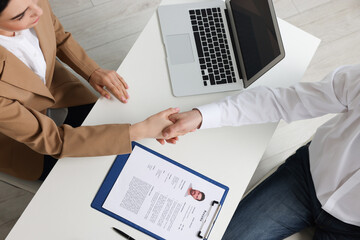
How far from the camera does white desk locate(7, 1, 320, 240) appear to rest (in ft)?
3.24

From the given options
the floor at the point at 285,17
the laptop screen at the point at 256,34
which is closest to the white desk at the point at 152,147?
the laptop screen at the point at 256,34

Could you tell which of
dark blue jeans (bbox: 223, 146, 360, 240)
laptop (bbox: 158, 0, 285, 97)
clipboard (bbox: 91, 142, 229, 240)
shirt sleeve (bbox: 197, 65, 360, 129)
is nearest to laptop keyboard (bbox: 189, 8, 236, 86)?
laptop (bbox: 158, 0, 285, 97)

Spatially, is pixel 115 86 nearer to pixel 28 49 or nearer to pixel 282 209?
pixel 28 49

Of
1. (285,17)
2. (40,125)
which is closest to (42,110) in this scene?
(40,125)

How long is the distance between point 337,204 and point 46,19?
1216 mm

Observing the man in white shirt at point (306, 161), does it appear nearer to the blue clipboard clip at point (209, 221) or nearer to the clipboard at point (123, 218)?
the clipboard at point (123, 218)

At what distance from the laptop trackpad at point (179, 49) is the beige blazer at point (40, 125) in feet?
1.04

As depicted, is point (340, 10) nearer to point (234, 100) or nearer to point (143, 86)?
point (234, 100)

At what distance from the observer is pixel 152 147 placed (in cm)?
109

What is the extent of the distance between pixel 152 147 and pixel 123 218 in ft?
0.81

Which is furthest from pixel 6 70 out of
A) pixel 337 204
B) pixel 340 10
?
pixel 340 10

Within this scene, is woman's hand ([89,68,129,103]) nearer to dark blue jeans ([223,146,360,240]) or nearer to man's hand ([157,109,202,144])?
man's hand ([157,109,202,144])

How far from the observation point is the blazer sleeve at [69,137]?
3.18 feet

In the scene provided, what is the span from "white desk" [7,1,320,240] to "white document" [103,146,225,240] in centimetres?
4
